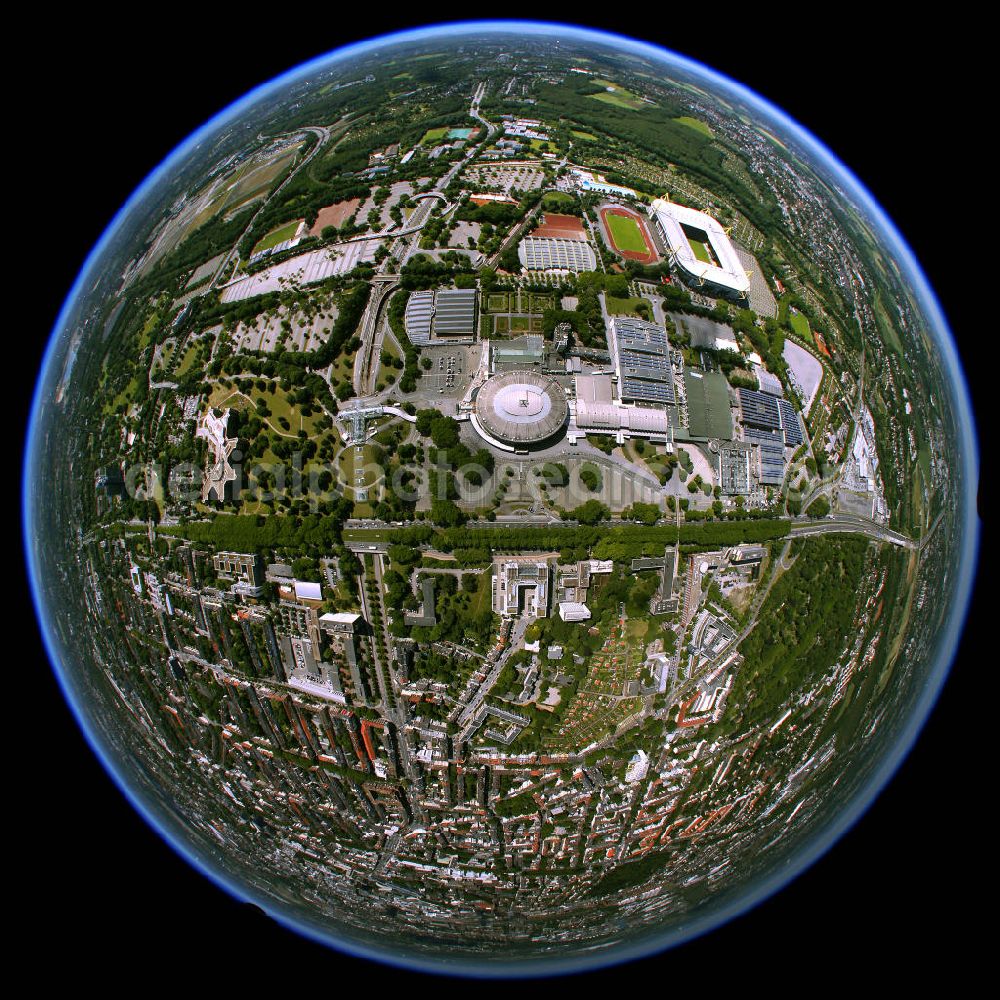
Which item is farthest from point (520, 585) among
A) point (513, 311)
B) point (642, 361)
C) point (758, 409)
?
point (758, 409)

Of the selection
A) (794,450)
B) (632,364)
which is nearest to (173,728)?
(632,364)

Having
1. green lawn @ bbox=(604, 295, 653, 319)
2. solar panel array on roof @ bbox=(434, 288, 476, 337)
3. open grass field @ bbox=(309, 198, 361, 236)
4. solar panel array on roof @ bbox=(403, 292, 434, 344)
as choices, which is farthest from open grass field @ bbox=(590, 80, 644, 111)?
solar panel array on roof @ bbox=(403, 292, 434, 344)

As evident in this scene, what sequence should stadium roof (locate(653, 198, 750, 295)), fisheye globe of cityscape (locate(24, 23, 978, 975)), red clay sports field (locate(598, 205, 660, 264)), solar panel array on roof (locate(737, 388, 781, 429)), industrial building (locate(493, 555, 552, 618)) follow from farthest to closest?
red clay sports field (locate(598, 205, 660, 264)), stadium roof (locate(653, 198, 750, 295)), solar panel array on roof (locate(737, 388, 781, 429)), fisheye globe of cityscape (locate(24, 23, 978, 975)), industrial building (locate(493, 555, 552, 618))

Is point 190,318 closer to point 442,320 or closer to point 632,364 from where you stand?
point 442,320

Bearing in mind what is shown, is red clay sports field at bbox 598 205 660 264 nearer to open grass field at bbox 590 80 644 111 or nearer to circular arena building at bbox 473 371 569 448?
open grass field at bbox 590 80 644 111

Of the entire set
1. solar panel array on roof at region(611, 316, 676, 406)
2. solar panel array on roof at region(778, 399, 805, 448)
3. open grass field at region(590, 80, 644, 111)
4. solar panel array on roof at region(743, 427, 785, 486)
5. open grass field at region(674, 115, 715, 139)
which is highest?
open grass field at region(590, 80, 644, 111)

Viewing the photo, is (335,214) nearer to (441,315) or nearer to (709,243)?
(441,315)

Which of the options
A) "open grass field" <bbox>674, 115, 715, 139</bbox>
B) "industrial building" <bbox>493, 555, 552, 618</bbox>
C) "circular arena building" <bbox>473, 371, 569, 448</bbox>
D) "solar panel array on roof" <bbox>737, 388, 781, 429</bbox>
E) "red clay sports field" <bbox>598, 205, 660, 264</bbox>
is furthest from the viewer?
"open grass field" <bbox>674, 115, 715, 139</bbox>
